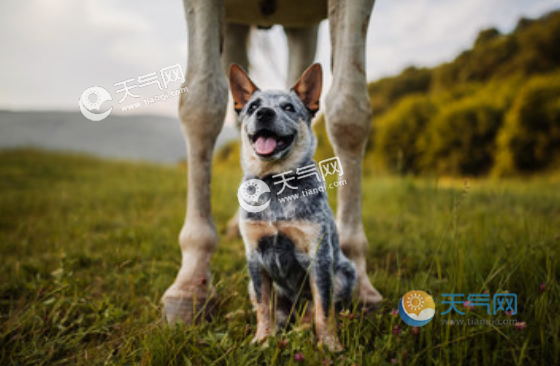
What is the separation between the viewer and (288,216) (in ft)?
5.99

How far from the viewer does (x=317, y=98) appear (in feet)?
6.48

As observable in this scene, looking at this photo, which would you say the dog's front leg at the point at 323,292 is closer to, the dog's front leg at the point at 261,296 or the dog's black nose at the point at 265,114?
the dog's front leg at the point at 261,296

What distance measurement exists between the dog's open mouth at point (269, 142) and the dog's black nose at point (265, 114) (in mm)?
63

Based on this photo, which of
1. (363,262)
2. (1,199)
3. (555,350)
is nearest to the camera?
(555,350)

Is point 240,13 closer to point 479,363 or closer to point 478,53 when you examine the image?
point 479,363

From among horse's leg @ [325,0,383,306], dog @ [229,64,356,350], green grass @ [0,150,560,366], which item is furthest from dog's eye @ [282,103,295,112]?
green grass @ [0,150,560,366]

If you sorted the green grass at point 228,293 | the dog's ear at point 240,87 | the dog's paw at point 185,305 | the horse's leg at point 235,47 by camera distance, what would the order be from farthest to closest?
the horse's leg at point 235,47
the dog's paw at point 185,305
the dog's ear at point 240,87
the green grass at point 228,293

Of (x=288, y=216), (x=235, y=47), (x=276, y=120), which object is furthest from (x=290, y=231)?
(x=235, y=47)

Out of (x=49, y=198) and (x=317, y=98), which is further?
(x=49, y=198)

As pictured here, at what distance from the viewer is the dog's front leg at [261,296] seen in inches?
74.6

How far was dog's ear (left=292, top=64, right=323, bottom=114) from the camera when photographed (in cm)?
192

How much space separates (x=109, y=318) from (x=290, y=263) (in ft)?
3.58

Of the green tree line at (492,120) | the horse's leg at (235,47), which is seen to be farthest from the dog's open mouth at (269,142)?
the green tree line at (492,120)

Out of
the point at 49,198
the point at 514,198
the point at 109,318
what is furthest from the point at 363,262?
the point at 49,198
